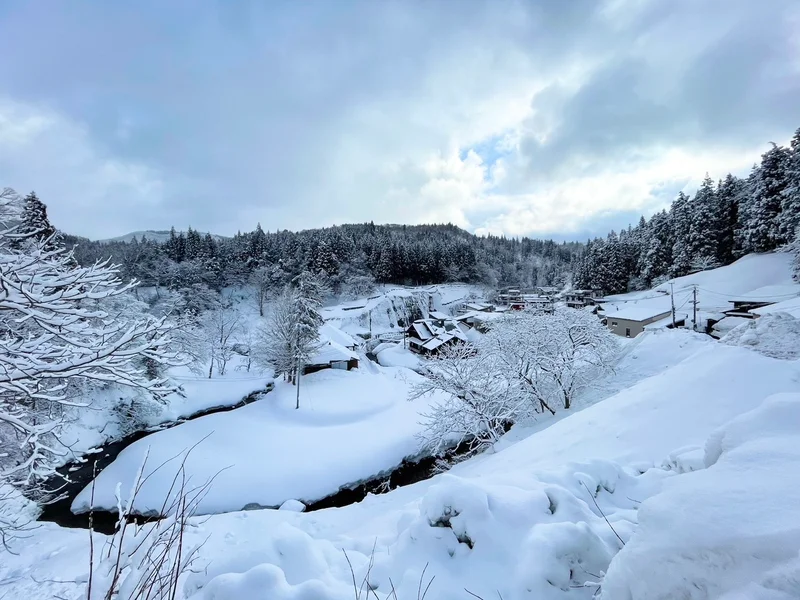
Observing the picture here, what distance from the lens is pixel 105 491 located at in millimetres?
13992

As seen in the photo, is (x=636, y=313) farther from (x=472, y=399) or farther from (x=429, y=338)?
(x=472, y=399)

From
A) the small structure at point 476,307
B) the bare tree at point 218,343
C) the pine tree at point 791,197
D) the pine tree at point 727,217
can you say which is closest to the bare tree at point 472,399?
the bare tree at point 218,343

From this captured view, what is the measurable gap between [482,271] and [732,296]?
4489cm

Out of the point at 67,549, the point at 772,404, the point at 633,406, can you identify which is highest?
the point at 772,404

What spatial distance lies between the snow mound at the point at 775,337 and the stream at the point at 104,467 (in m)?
9.88

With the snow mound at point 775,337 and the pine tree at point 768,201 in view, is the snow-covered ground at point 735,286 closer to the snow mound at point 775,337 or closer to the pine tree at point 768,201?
the pine tree at point 768,201

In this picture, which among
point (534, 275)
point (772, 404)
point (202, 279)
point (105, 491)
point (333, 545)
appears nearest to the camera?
point (772, 404)

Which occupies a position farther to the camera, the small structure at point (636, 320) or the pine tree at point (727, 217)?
the pine tree at point (727, 217)

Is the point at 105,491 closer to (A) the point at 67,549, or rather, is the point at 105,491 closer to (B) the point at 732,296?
(A) the point at 67,549

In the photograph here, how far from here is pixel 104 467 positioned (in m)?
15.9

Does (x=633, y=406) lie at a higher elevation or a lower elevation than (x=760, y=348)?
lower

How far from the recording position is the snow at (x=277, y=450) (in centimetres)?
1423

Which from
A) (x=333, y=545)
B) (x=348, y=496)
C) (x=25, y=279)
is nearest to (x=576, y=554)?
(x=333, y=545)

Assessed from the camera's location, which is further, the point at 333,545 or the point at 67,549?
the point at 67,549
